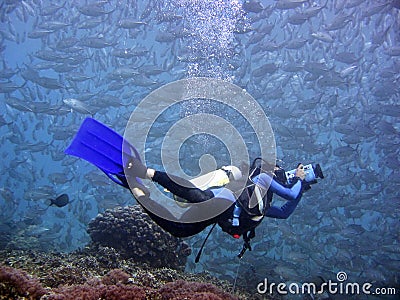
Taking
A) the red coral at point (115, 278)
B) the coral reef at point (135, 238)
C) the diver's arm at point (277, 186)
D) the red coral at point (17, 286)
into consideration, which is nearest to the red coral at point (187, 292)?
the red coral at point (115, 278)

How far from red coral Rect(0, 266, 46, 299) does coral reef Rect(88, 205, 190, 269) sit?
9.05 feet

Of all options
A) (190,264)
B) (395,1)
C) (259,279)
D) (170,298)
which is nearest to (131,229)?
(170,298)

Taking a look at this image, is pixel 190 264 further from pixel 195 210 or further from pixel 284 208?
pixel 195 210

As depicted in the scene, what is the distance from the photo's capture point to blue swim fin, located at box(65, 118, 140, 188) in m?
3.65

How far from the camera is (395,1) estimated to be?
1266cm

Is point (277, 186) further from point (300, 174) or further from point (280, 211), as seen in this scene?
point (280, 211)

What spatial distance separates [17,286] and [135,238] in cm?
303

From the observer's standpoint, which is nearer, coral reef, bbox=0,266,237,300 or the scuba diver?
coral reef, bbox=0,266,237,300

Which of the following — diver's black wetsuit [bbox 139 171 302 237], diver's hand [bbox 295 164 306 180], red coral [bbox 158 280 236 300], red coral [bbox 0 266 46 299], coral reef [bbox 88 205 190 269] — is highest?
diver's hand [bbox 295 164 306 180]

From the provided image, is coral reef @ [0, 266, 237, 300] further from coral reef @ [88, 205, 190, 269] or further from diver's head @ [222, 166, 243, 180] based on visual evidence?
coral reef @ [88, 205, 190, 269]

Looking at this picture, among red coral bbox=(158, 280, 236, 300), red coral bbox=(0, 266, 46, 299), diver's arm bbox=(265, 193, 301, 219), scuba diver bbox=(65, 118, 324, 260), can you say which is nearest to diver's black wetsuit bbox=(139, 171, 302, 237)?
scuba diver bbox=(65, 118, 324, 260)

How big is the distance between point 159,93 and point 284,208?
750cm

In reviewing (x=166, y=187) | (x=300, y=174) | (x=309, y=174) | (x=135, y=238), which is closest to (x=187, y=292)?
(x=166, y=187)

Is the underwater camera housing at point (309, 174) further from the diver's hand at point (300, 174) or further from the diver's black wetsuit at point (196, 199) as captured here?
the diver's black wetsuit at point (196, 199)
